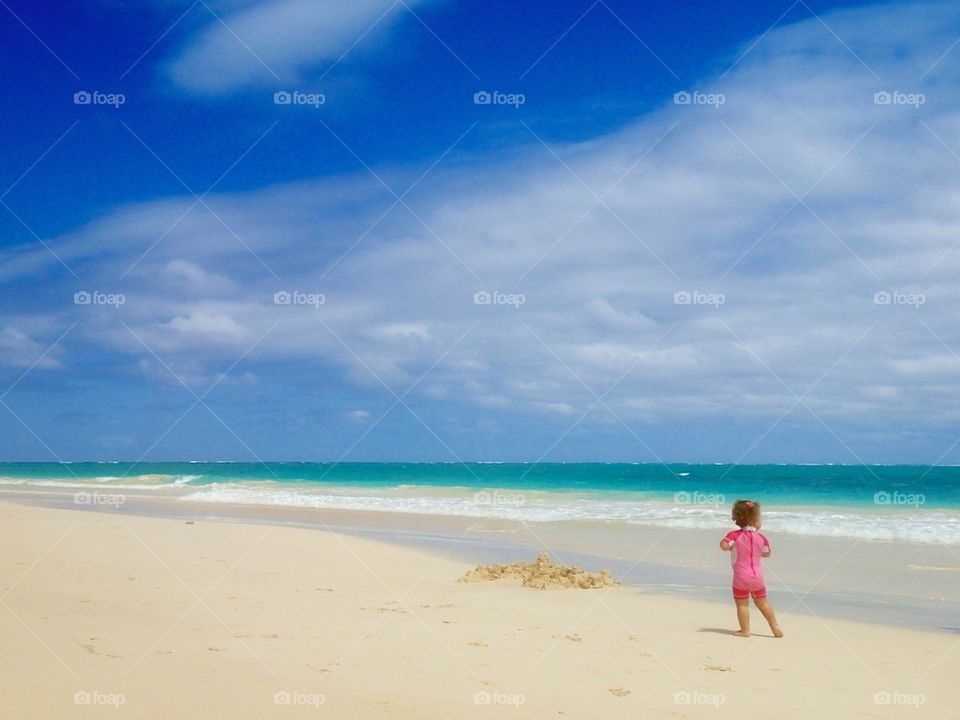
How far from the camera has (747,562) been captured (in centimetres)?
842

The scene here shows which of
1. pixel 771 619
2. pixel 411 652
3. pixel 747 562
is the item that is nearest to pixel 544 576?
pixel 747 562

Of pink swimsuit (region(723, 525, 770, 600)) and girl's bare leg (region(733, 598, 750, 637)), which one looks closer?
girl's bare leg (region(733, 598, 750, 637))

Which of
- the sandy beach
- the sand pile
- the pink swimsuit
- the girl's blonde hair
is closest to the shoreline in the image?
the sand pile

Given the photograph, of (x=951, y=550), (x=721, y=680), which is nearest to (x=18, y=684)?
(x=721, y=680)

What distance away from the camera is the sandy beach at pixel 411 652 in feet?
17.9

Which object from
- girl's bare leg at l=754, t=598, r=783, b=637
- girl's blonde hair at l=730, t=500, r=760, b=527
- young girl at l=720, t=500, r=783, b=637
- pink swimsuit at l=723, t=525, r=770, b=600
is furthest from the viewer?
girl's blonde hair at l=730, t=500, r=760, b=527

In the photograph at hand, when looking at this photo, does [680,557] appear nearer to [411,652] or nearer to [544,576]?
[544,576]

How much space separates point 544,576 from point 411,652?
169 inches

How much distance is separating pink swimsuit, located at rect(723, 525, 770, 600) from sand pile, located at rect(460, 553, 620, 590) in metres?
2.51

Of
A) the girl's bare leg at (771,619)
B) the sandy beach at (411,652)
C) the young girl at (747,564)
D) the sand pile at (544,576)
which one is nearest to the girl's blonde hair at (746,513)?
the young girl at (747,564)

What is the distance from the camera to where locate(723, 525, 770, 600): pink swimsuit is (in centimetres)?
828

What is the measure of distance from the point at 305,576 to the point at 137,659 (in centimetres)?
510

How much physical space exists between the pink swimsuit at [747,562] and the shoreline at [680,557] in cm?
144

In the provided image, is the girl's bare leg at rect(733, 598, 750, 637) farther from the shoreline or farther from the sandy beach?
the shoreline
